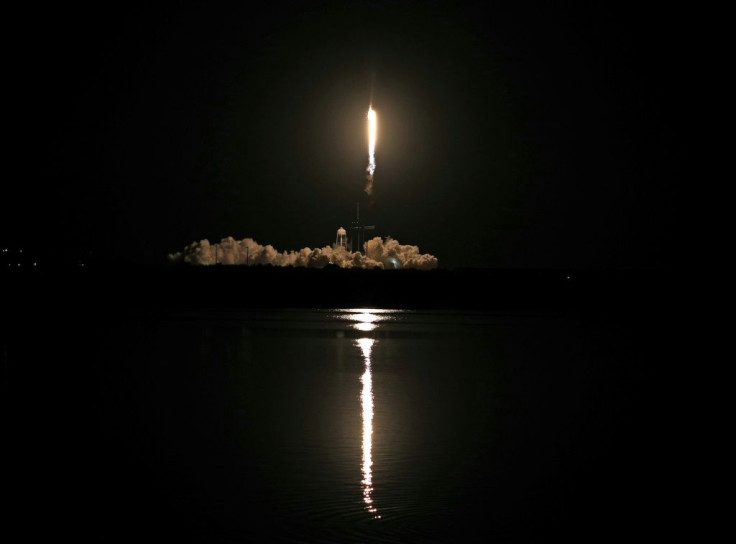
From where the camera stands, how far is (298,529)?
1479 cm

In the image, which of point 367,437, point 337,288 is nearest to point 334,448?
point 367,437

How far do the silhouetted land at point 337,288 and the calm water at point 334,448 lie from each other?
356 ft

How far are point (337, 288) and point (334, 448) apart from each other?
486ft

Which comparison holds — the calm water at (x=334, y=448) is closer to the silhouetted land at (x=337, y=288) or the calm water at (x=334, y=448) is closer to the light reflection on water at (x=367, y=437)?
the light reflection on water at (x=367, y=437)

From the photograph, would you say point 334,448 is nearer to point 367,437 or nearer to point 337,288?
point 367,437

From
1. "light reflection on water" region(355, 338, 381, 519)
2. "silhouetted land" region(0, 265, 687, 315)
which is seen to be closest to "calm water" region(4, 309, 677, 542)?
"light reflection on water" region(355, 338, 381, 519)

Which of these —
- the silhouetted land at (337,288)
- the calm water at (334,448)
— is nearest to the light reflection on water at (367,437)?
→ the calm water at (334,448)

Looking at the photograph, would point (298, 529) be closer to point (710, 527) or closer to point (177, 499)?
point (177, 499)

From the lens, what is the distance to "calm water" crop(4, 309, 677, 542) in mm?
15398

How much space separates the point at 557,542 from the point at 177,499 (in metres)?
5.44

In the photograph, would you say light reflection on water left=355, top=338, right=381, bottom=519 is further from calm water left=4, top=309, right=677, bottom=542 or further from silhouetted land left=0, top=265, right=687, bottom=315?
silhouetted land left=0, top=265, right=687, bottom=315

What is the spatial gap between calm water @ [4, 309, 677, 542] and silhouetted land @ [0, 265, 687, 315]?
356 ft

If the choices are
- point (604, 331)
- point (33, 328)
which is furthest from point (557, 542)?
point (604, 331)

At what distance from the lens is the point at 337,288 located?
557 ft
